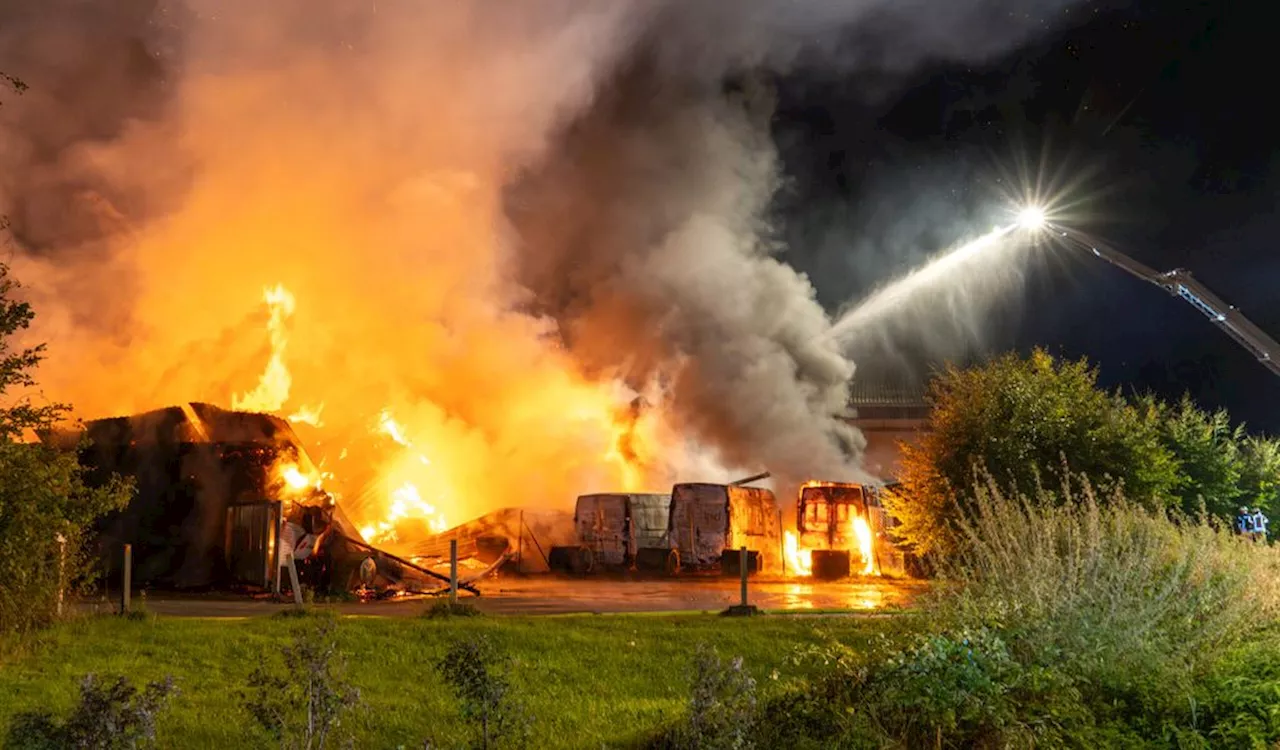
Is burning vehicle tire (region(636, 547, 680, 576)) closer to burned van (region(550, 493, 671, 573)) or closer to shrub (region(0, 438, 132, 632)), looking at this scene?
burned van (region(550, 493, 671, 573))

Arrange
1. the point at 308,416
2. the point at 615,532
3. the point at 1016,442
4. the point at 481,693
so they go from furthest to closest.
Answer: the point at 308,416 → the point at 615,532 → the point at 1016,442 → the point at 481,693

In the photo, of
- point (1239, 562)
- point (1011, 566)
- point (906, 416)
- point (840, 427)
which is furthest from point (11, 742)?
point (906, 416)

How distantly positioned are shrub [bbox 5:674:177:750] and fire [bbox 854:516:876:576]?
2566cm

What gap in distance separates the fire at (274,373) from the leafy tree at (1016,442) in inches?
861

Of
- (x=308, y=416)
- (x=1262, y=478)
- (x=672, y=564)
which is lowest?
(x=672, y=564)

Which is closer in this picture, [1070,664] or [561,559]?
[1070,664]

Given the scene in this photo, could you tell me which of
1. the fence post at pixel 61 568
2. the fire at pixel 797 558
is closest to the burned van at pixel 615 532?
the fire at pixel 797 558

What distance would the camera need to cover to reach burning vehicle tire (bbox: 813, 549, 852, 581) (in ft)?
89.0

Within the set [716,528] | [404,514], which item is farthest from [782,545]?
[404,514]

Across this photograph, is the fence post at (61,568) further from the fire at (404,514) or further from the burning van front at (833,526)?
the burning van front at (833,526)

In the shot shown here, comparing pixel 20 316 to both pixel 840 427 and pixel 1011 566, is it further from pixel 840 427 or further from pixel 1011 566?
pixel 840 427

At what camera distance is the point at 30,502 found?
Answer: 403 inches

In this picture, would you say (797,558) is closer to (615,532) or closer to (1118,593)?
(615,532)

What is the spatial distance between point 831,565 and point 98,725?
2372 centimetres
